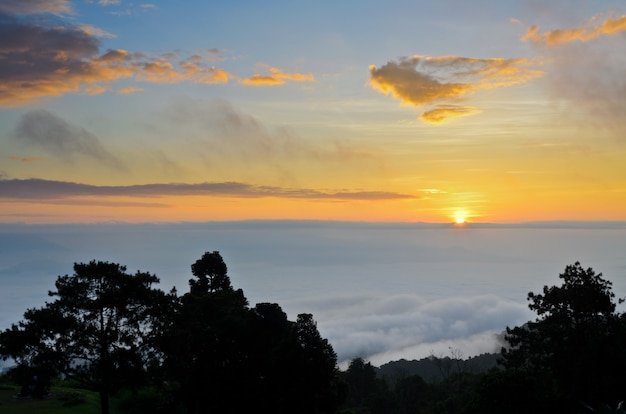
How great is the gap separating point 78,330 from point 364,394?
6755 centimetres

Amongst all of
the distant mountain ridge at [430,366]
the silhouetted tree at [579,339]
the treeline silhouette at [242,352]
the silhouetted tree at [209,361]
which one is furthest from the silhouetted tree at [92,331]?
the distant mountain ridge at [430,366]

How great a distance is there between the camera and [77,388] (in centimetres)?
4481

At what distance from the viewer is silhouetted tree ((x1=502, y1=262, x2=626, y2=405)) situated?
3356cm

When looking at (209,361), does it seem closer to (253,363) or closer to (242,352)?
(242,352)

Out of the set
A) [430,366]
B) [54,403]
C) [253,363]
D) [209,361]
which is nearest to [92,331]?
[209,361]

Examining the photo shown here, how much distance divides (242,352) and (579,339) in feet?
67.6

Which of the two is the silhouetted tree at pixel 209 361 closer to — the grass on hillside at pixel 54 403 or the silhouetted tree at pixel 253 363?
the silhouetted tree at pixel 253 363

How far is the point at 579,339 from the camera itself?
3462 centimetres

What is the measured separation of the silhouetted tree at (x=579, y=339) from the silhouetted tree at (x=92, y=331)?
2410 cm

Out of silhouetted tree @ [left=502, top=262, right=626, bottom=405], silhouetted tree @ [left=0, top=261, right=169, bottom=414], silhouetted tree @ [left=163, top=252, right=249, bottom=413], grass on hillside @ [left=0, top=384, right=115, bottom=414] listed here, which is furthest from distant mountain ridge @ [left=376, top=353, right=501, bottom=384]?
silhouetted tree @ [left=0, top=261, right=169, bottom=414]

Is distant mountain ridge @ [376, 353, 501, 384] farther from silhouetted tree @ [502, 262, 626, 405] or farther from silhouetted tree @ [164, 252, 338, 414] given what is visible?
silhouetted tree @ [164, 252, 338, 414]

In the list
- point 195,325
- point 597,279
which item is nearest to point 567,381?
point 597,279

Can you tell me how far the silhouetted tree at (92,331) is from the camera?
32219mm

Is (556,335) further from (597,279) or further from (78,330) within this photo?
(78,330)
